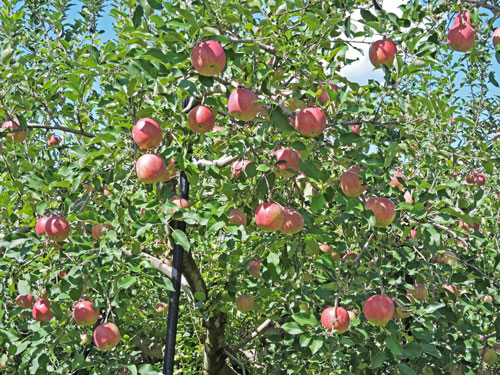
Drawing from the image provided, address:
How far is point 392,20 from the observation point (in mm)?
2328

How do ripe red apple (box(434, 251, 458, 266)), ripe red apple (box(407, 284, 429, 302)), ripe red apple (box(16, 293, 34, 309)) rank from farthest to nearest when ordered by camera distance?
ripe red apple (box(16, 293, 34, 309))
ripe red apple (box(407, 284, 429, 302))
ripe red apple (box(434, 251, 458, 266))

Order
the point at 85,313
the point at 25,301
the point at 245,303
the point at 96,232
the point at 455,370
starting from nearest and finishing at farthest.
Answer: the point at 85,313 → the point at 96,232 → the point at 25,301 → the point at 455,370 → the point at 245,303

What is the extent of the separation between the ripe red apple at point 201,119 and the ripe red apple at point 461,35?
1.32 m

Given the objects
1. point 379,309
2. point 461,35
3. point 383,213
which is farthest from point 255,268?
point 461,35

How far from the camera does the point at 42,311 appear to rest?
2771mm

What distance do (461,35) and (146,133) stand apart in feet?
5.47

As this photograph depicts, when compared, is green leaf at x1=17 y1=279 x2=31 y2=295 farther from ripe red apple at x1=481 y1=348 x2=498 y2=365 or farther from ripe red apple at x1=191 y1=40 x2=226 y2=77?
ripe red apple at x1=481 y1=348 x2=498 y2=365

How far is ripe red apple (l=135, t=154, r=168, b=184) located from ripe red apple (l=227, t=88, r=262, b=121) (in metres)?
0.38

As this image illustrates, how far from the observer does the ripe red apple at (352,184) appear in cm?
232

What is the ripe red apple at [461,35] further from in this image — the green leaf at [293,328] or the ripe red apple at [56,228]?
the ripe red apple at [56,228]

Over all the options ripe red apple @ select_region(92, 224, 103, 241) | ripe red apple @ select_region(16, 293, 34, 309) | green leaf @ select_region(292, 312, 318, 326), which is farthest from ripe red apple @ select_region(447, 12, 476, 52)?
ripe red apple @ select_region(16, 293, 34, 309)

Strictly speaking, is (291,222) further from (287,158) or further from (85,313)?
(85,313)

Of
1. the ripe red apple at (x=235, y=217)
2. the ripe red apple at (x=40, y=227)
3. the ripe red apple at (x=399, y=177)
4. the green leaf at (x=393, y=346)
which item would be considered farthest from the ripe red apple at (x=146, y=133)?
the green leaf at (x=393, y=346)

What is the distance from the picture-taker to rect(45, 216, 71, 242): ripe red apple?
2453mm
